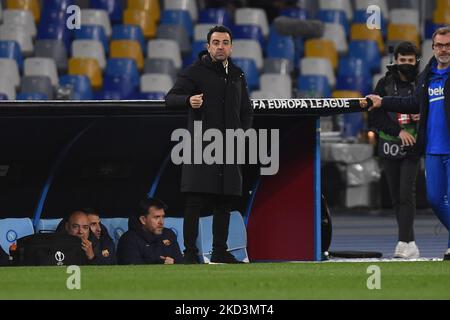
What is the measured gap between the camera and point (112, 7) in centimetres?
2153

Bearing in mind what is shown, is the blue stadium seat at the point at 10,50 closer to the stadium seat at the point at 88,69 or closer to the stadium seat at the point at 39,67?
the stadium seat at the point at 39,67

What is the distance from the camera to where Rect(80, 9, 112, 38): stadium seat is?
2059 cm

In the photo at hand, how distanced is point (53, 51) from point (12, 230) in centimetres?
968

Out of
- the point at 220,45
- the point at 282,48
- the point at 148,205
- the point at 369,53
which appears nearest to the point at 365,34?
the point at 369,53

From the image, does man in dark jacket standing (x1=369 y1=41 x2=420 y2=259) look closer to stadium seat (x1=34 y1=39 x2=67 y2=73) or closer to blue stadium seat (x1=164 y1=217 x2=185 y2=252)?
blue stadium seat (x1=164 y1=217 x2=185 y2=252)

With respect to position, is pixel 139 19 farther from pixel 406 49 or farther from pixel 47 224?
pixel 47 224

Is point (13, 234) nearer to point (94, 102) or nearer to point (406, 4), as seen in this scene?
point (94, 102)

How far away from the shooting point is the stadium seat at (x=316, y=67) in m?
20.8
